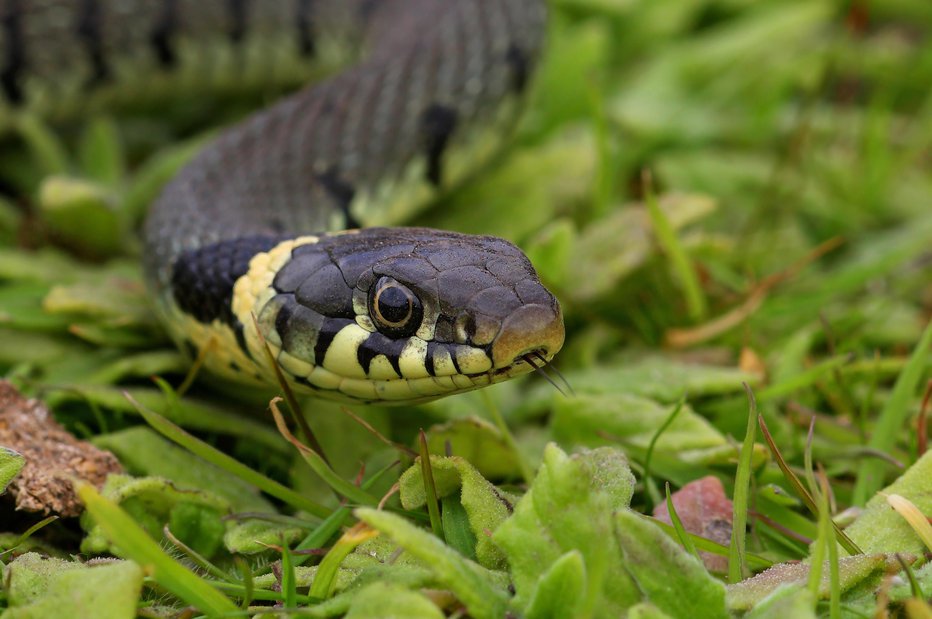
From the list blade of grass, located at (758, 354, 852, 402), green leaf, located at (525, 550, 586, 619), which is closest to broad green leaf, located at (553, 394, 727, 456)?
blade of grass, located at (758, 354, 852, 402)

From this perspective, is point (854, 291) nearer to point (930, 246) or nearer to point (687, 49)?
point (930, 246)

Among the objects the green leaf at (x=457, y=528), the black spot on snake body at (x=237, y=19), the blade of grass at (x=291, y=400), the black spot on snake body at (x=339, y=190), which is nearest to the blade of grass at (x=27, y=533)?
the blade of grass at (x=291, y=400)

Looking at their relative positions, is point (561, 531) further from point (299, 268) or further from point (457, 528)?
point (299, 268)

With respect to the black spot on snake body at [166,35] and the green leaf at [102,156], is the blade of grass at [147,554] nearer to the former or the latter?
the green leaf at [102,156]

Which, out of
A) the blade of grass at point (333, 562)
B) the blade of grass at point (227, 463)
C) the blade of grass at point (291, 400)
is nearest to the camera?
the blade of grass at point (333, 562)

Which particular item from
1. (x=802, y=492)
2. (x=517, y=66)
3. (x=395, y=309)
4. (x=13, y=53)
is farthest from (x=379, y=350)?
(x=13, y=53)

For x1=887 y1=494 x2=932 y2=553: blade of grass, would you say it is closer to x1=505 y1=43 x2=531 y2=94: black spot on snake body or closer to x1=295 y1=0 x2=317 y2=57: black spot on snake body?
x1=505 y1=43 x2=531 y2=94: black spot on snake body

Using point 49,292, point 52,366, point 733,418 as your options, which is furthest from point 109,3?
point 733,418
